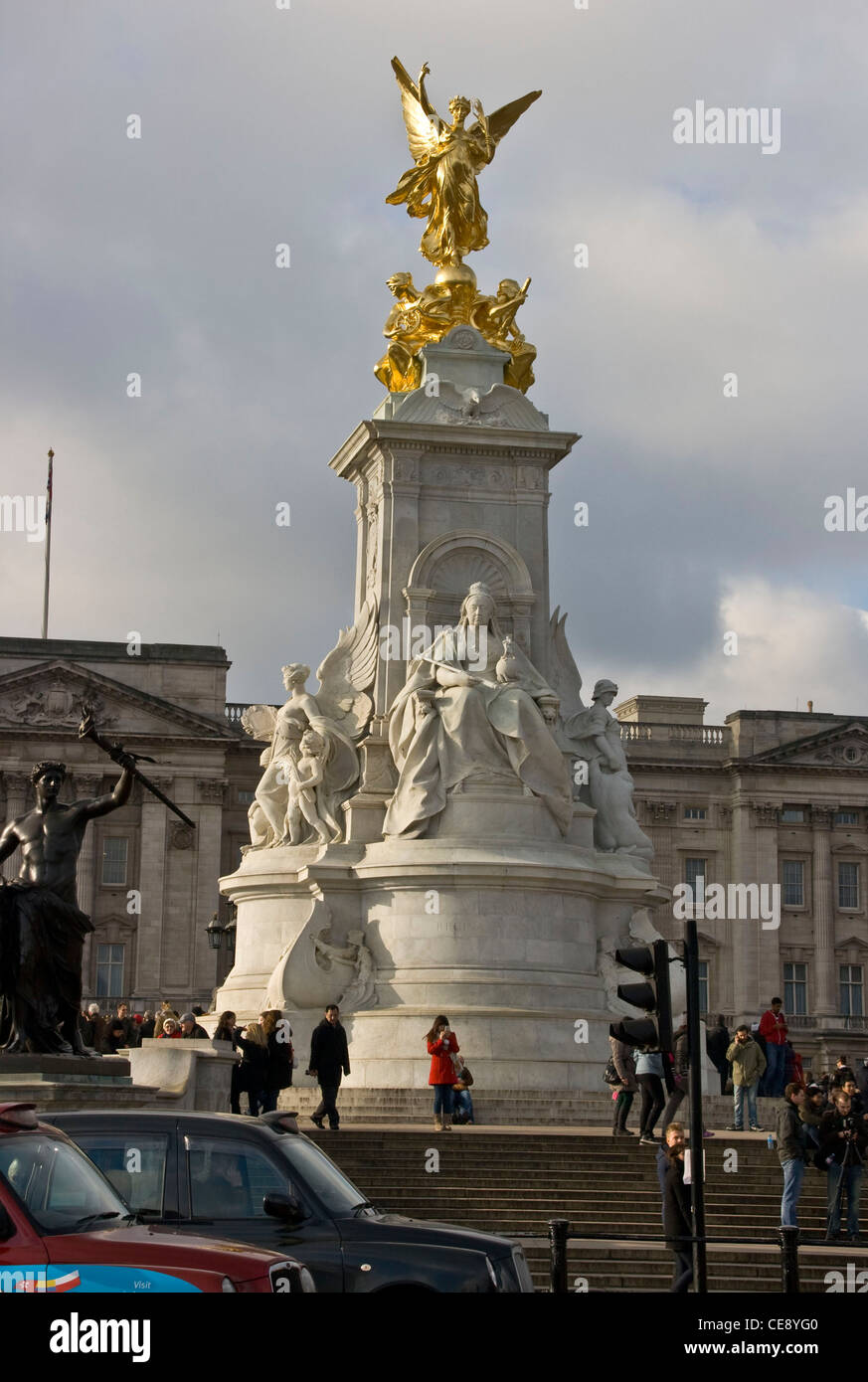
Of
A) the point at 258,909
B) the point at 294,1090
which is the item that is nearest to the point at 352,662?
the point at 258,909

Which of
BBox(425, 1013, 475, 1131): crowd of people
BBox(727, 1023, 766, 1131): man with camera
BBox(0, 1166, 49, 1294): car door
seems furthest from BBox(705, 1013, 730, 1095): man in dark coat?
BBox(0, 1166, 49, 1294): car door

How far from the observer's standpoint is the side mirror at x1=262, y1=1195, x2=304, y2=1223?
41.9 feet

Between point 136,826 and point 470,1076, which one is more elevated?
point 136,826

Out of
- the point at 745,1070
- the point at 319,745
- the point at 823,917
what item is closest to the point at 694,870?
the point at 823,917

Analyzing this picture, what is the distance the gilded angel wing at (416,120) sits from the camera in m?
36.8

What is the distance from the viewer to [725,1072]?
114 feet

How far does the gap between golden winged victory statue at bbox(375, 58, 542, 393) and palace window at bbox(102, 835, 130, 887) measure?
45.2 metres

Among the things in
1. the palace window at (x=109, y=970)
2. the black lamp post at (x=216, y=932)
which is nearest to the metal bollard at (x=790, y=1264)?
the black lamp post at (x=216, y=932)

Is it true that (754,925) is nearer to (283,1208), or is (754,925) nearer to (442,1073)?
(442,1073)

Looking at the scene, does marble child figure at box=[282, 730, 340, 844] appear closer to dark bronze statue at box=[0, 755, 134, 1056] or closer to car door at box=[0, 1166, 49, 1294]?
dark bronze statue at box=[0, 755, 134, 1056]

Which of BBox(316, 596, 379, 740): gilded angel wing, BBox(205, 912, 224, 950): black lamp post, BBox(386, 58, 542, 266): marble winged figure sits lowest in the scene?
BBox(205, 912, 224, 950): black lamp post

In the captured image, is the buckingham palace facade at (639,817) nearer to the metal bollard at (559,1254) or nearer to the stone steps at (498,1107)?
the stone steps at (498,1107)
